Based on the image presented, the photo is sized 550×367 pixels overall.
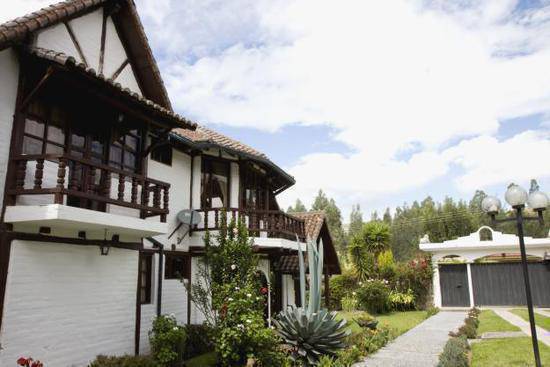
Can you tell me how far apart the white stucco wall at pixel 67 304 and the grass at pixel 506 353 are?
7.59 metres

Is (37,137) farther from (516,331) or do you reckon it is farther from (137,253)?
(516,331)

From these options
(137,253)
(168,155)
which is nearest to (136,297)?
(137,253)

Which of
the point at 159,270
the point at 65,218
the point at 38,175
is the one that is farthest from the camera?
the point at 159,270

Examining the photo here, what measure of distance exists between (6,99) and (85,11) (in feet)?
9.30

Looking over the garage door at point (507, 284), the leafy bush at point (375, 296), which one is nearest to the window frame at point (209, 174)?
the leafy bush at point (375, 296)

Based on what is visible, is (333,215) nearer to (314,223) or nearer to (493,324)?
(314,223)

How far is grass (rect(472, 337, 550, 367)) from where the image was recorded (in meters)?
9.06

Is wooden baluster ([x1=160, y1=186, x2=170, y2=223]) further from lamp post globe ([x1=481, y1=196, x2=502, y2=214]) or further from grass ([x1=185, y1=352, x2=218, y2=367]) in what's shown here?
lamp post globe ([x1=481, y1=196, x2=502, y2=214])

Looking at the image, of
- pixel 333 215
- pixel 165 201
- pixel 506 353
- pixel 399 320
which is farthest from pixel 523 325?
pixel 333 215

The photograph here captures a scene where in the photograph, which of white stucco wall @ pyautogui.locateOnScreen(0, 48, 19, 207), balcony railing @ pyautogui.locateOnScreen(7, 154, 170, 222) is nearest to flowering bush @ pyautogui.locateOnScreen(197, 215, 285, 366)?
balcony railing @ pyautogui.locateOnScreen(7, 154, 170, 222)

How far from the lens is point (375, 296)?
70.8ft

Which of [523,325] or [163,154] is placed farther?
[523,325]

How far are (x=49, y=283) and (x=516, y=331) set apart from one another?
1309 centimetres

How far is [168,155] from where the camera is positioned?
11.9 meters
